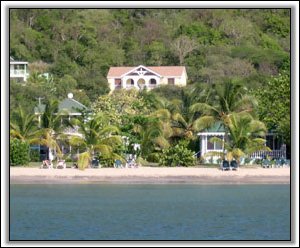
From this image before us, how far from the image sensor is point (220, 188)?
35.2 meters

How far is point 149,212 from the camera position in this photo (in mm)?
30016

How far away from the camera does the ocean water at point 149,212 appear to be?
81.5ft

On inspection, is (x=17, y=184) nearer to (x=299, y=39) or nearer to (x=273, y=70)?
(x=299, y=39)

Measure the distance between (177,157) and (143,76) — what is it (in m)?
31.6

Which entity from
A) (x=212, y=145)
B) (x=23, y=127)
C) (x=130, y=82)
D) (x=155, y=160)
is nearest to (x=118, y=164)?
(x=155, y=160)

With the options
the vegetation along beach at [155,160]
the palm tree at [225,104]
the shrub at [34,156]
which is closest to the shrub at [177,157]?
the vegetation along beach at [155,160]

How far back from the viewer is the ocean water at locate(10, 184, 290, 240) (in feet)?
81.5

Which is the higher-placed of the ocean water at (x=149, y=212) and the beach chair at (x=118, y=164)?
the beach chair at (x=118, y=164)

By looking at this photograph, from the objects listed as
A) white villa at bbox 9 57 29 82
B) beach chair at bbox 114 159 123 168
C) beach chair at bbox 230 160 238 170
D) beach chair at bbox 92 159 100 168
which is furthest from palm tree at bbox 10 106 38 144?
white villa at bbox 9 57 29 82

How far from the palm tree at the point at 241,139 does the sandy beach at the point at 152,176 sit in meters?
1.21

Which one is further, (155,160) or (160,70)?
(160,70)

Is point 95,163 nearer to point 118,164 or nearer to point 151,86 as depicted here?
point 118,164

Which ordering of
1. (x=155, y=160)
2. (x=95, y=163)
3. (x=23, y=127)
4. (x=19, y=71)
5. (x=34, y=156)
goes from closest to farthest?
(x=95, y=163), (x=23, y=127), (x=155, y=160), (x=34, y=156), (x=19, y=71)

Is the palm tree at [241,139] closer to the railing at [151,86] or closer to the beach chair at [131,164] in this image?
the beach chair at [131,164]
